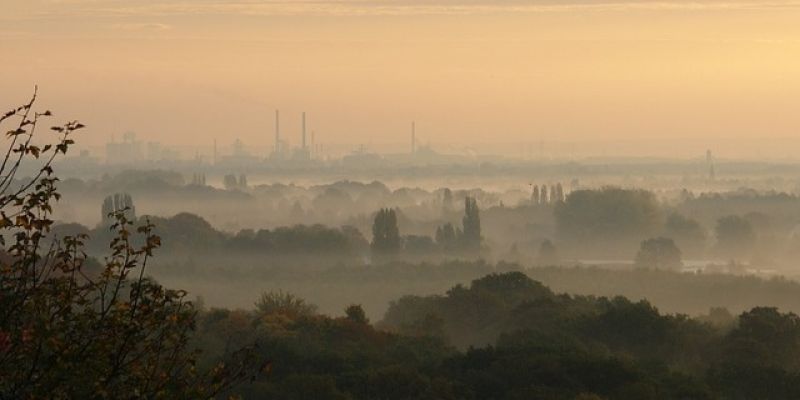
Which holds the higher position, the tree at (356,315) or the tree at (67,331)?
the tree at (67,331)

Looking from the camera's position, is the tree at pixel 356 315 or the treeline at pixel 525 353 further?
the tree at pixel 356 315

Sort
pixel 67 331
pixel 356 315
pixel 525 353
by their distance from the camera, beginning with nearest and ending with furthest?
pixel 67 331
pixel 525 353
pixel 356 315

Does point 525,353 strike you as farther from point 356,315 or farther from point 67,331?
point 67,331

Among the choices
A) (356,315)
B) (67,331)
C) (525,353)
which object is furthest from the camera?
(356,315)

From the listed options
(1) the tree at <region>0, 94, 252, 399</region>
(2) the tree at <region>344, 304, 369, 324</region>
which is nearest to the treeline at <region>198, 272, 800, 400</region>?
(2) the tree at <region>344, 304, 369, 324</region>

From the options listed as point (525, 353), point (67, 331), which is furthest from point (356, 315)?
point (67, 331)

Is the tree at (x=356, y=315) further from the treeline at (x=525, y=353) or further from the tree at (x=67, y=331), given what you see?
the tree at (x=67, y=331)

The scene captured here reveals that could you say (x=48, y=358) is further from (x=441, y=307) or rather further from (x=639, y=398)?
(x=441, y=307)

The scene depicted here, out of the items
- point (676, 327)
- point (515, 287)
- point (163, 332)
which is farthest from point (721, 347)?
point (163, 332)

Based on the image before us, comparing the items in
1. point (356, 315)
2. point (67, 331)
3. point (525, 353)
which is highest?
point (67, 331)

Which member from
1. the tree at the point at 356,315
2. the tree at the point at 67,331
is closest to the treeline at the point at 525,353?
the tree at the point at 356,315

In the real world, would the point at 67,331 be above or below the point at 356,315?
above
